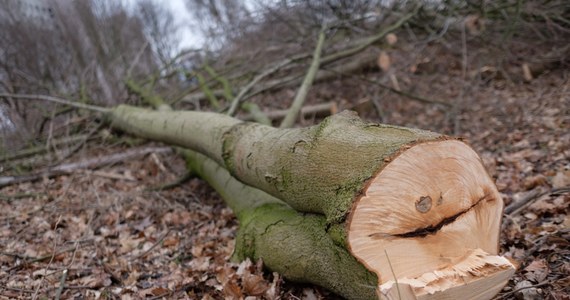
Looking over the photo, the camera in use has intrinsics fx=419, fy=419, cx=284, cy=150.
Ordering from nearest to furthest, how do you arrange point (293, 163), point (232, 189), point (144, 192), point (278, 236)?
1. point (293, 163)
2. point (278, 236)
3. point (232, 189)
4. point (144, 192)

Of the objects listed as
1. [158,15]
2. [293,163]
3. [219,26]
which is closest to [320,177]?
[293,163]

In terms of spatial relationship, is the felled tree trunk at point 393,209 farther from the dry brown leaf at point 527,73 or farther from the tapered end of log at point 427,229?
the dry brown leaf at point 527,73

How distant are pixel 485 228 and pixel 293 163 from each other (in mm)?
990

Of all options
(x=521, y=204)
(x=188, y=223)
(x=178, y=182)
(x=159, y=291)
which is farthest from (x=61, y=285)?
(x=521, y=204)

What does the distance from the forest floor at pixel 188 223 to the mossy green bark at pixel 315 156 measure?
622 mm

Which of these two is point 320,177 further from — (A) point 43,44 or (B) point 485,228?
(A) point 43,44

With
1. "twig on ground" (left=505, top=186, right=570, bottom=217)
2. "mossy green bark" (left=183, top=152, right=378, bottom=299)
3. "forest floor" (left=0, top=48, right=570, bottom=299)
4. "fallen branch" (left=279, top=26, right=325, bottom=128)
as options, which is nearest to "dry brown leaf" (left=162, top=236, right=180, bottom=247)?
"forest floor" (left=0, top=48, right=570, bottom=299)

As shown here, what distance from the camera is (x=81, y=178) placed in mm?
5254

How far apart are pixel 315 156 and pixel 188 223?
2.44 meters

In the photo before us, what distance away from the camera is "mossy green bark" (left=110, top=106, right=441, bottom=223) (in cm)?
183

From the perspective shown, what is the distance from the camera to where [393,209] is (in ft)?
5.79

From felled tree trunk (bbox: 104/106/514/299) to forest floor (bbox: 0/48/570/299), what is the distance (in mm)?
370

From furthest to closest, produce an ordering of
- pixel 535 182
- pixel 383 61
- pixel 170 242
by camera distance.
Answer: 1. pixel 383 61
2. pixel 170 242
3. pixel 535 182

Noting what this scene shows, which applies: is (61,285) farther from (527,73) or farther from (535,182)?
(527,73)
